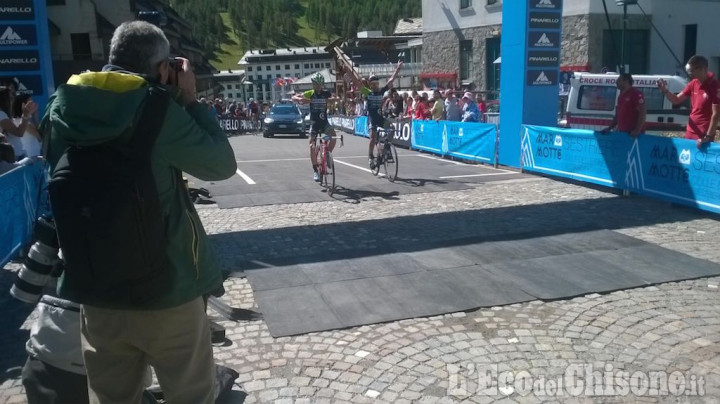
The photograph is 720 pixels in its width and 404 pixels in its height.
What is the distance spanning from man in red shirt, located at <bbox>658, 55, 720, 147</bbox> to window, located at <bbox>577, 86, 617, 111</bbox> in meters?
8.44

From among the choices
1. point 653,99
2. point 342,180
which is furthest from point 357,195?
point 653,99

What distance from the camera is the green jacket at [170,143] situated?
2.22m

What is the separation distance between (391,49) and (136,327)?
185ft

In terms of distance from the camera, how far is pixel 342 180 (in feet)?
42.8

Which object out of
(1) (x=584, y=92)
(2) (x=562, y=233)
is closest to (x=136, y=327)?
(2) (x=562, y=233)

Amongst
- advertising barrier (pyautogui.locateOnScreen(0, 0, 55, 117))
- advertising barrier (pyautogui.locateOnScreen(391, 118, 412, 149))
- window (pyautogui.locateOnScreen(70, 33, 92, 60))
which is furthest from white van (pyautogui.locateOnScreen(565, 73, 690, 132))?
window (pyautogui.locateOnScreen(70, 33, 92, 60))

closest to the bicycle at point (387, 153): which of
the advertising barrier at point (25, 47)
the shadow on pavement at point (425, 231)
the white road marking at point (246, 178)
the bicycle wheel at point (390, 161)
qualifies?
the bicycle wheel at point (390, 161)

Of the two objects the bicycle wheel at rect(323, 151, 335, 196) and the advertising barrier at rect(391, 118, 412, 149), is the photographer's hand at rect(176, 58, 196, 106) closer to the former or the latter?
the bicycle wheel at rect(323, 151, 335, 196)

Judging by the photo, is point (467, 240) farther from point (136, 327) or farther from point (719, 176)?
point (136, 327)

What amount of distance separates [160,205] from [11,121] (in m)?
6.73

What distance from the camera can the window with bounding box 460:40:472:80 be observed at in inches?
1542

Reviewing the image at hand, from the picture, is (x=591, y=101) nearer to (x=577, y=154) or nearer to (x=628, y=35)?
(x=577, y=154)

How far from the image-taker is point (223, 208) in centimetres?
1035

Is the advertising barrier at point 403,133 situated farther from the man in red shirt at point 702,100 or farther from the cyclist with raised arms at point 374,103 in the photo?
the man in red shirt at point 702,100
